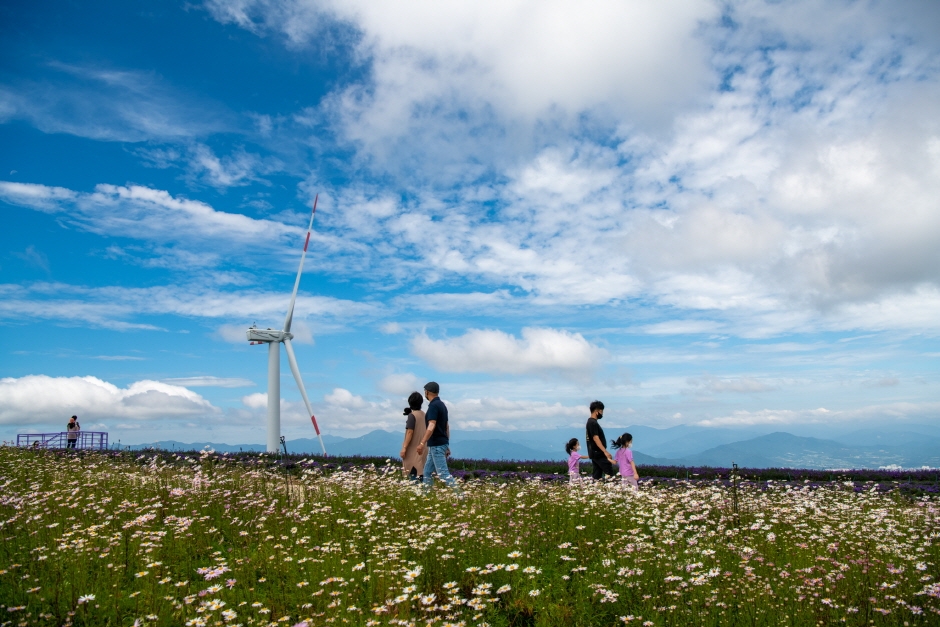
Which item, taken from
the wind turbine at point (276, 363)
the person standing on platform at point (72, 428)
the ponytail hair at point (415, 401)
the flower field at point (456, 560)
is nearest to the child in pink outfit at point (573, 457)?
the flower field at point (456, 560)

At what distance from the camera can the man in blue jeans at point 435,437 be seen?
11.1m

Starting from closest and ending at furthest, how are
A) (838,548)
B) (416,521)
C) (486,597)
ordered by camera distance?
(486,597), (838,548), (416,521)

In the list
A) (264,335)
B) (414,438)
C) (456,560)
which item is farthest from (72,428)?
(456,560)

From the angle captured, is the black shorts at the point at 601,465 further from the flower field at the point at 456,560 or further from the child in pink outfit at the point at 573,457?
the flower field at the point at 456,560

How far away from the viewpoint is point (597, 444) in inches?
486

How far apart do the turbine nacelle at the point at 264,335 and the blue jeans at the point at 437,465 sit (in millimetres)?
22313

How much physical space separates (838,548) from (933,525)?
2.43 m

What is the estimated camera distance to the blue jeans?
36.4ft

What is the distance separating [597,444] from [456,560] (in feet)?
21.3

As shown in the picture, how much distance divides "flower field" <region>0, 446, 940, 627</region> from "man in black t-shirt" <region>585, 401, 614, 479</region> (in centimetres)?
236

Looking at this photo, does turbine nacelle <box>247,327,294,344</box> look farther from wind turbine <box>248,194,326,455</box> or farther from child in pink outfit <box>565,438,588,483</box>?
child in pink outfit <box>565,438,588,483</box>

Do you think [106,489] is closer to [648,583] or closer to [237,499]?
[237,499]

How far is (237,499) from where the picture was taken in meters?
9.59

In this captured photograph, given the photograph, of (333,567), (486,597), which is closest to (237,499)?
(333,567)
